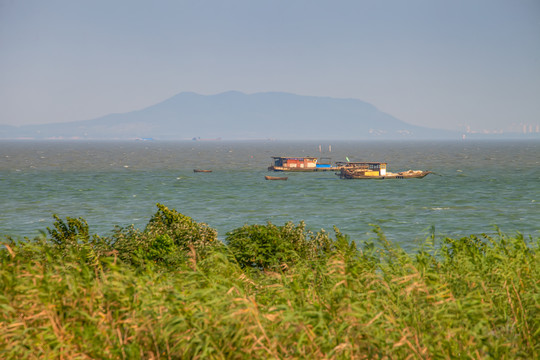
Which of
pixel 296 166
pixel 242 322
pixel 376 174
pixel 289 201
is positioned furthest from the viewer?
pixel 296 166

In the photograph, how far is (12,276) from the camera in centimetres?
1239

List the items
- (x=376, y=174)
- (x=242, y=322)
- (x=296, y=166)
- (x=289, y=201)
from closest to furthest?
(x=242, y=322) < (x=289, y=201) < (x=376, y=174) < (x=296, y=166)

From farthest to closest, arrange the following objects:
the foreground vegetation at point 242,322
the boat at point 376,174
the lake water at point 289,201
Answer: the boat at point 376,174 → the lake water at point 289,201 → the foreground vegetation at point 242,322

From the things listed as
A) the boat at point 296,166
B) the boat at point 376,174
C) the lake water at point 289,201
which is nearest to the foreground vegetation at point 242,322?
the lake water at point 289,201

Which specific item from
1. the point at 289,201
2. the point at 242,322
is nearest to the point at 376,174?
the point at 289,201

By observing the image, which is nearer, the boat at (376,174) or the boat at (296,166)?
the boat at (376,174)

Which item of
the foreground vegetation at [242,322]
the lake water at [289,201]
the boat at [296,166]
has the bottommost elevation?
the lake water at [289,201]

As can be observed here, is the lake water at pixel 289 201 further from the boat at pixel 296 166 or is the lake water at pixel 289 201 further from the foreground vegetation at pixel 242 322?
the foreground vegetation at pixel 242 322

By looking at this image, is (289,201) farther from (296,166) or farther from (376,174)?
(296,166)

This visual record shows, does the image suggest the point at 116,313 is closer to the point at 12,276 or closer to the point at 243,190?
the point at 12,276

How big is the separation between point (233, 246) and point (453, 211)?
195 feet

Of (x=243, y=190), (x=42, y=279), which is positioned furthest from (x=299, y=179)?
(x=42, y=279)

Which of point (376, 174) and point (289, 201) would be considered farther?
point (376, 174)

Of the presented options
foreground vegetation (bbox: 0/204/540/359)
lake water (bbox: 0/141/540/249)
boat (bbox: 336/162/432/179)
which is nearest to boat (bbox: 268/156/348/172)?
lake water (bbox: 0/141/540/249)
